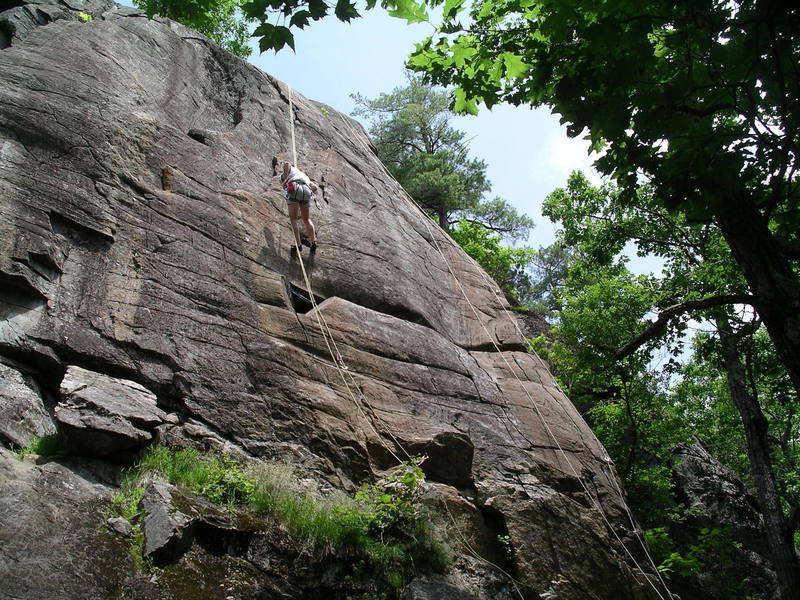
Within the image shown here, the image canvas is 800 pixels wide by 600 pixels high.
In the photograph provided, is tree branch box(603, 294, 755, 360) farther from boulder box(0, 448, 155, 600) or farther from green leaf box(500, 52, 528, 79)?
boulder box(0, 448, 155, 600)

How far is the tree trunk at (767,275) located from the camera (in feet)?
15.8

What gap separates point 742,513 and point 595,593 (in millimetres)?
11984

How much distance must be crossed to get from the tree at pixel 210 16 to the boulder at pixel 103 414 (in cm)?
1350

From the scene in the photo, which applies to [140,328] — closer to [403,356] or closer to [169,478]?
[169,478]

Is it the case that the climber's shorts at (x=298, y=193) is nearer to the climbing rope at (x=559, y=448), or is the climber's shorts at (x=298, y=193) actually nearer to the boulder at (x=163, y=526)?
the climbing rope at (x=559, y=448)

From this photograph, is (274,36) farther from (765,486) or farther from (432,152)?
(432,152)

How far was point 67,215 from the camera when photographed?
789 cm

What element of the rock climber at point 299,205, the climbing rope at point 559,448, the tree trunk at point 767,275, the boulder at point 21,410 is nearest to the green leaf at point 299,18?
the tree trunk at point 767,275

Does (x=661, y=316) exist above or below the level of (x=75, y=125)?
below

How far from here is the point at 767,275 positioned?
5.02m

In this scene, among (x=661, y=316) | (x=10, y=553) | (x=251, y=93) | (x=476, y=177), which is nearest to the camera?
(x=10, y=553)

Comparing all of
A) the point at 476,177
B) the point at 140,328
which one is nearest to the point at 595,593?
the point at 140,328

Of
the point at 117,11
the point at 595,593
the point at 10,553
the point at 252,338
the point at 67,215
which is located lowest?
the point at 10,553

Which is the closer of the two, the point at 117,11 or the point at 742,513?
the point at 117,11
